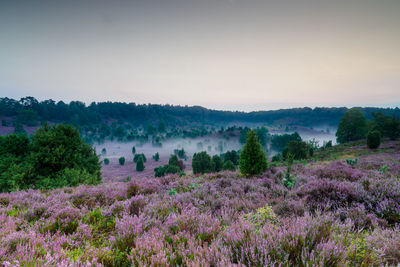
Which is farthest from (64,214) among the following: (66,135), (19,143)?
(19,143)

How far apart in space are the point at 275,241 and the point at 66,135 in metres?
20.8

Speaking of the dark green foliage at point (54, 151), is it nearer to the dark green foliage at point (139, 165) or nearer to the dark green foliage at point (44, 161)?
the dark green foliage at point (44, 161)

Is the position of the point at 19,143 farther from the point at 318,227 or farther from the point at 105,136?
the point at 105,136

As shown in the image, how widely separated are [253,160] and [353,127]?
80.5 m

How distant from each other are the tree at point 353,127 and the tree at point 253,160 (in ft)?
259

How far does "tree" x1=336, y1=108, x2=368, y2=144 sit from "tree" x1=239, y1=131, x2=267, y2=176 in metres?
78.8

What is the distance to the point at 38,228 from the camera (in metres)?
3.21

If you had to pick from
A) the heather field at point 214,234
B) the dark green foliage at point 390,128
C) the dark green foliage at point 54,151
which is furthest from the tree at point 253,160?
the dark green foliage at point 390,128

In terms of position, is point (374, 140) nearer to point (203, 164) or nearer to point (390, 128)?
Answer: point (390, 128)

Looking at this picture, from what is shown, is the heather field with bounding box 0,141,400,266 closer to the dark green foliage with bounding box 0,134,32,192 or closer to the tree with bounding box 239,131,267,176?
the tree with bounding box 239,131,267,176

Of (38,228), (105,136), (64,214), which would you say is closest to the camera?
(38,228)

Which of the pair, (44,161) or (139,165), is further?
(139,165)

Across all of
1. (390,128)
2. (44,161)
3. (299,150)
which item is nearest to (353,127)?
(390,128)

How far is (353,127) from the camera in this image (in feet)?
219
